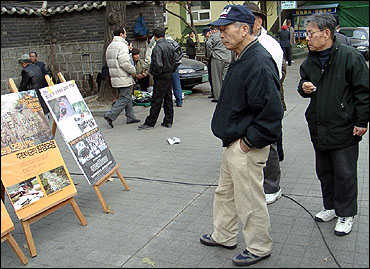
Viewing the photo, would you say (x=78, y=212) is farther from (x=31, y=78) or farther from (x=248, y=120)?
(x=31, y=78)

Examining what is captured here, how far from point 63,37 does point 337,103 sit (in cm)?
1245

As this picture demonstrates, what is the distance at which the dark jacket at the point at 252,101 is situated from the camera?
317 centimetres

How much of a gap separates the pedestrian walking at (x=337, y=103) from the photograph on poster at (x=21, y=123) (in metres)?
2.45

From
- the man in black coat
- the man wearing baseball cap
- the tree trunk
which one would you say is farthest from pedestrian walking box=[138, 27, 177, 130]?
the man wearing baseball cap

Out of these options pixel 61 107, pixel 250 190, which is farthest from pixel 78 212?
pixel 250 190

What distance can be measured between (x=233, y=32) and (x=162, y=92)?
5201 mm

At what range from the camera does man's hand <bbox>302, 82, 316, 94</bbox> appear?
3.76 metres

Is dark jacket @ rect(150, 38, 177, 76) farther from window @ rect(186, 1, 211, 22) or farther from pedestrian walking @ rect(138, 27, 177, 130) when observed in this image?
window @ rect(186, 1, 211, 22)

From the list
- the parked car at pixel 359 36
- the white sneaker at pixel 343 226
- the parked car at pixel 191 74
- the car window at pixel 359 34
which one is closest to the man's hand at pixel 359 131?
the white sneaker at pixel 343 226

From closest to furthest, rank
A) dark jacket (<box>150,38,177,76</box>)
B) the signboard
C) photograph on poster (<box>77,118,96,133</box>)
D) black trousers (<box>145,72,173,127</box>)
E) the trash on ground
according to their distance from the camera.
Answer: photograph on poster (<box>77,118,96,133</box>) → the trash on ground → dark jacket (<box>150,38,177,76</box>) → black trousers (<box>145,72,173,127</box>) → the signboard

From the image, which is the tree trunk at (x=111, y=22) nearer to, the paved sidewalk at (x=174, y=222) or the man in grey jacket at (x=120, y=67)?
the man in grey jacket at (x=120, y=67)

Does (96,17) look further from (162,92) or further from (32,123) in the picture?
(32,123)

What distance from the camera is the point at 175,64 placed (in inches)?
334

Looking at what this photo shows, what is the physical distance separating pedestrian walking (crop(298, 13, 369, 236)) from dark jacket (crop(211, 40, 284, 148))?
1.96 ft
